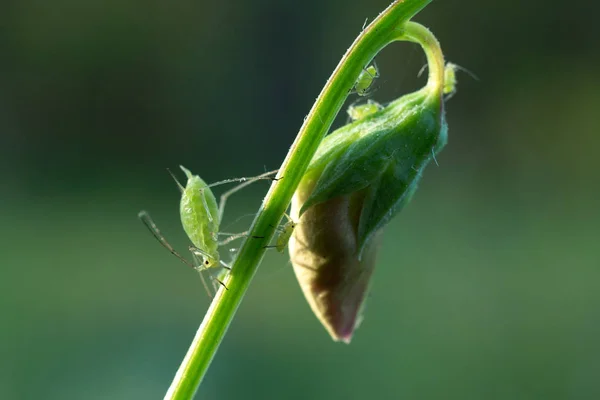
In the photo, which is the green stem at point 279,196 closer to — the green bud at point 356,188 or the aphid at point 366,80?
the green bud at point 356,188

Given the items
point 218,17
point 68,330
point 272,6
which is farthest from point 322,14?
point 68,330

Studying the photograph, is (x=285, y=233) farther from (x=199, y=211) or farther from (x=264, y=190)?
(x=264, y=190)

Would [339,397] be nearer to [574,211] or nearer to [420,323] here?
[420,323]

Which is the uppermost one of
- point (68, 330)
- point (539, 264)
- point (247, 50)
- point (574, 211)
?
point (247, 50)

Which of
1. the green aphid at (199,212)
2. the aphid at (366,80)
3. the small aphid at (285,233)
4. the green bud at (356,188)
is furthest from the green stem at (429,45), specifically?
the green aphid at (199,212)

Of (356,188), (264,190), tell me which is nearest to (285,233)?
(356,188)

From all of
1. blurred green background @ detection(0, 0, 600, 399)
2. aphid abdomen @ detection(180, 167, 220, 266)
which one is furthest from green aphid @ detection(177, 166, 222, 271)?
blurred green background @ detection(0, 0, 600, 399)
